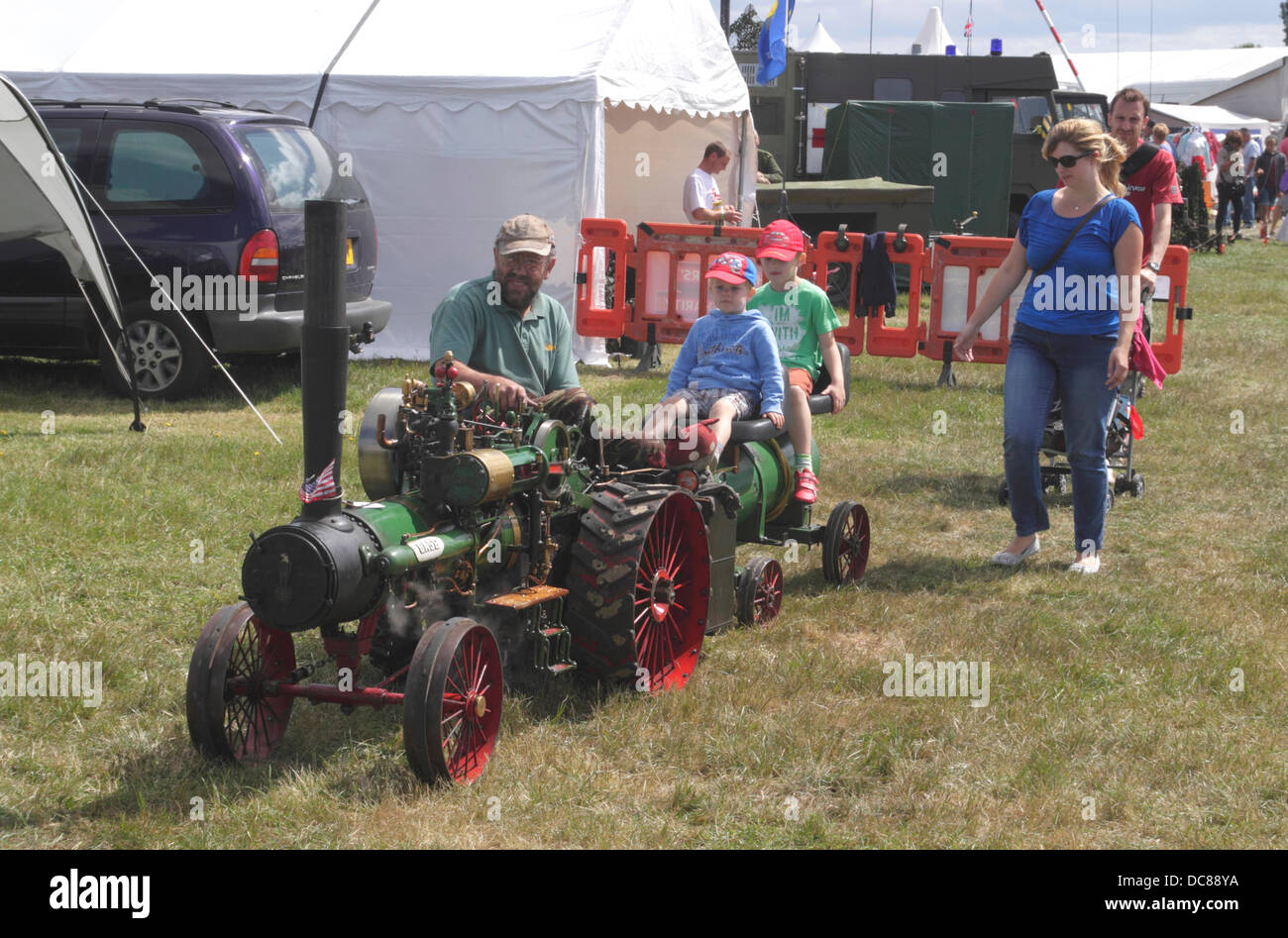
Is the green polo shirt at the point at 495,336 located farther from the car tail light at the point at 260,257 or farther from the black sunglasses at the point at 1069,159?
the car tail light at the point at 260,257

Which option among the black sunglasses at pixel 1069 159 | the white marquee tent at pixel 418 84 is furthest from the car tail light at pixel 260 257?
the black sunglasses at pixel 1069 159

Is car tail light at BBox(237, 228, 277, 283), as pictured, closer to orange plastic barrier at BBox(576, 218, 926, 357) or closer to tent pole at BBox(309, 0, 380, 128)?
tent pole at BBox(309, 0, 380, 128)

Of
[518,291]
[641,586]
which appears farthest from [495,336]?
[641,586]

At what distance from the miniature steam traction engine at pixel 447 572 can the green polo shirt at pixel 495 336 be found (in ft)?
1.41

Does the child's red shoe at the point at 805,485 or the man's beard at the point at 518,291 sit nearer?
the man's beard at the point at 518,291

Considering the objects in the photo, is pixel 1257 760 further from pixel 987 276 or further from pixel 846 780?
pixel 987 276

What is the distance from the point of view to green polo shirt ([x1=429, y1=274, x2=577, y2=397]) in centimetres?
530

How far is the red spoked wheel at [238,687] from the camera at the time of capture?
13.5 ft

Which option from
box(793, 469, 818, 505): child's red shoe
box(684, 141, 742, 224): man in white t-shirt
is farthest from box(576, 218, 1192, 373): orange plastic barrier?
box(793, 469, 818, 505): child's red shoe

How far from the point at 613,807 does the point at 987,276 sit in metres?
8.67

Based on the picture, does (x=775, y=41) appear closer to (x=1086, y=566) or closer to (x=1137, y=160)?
(x=1137, y=160)

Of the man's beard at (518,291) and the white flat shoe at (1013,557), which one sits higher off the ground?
the man's beard at (518,291)

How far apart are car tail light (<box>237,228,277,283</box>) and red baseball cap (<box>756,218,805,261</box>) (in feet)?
14.8

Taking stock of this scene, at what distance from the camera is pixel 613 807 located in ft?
13.7
